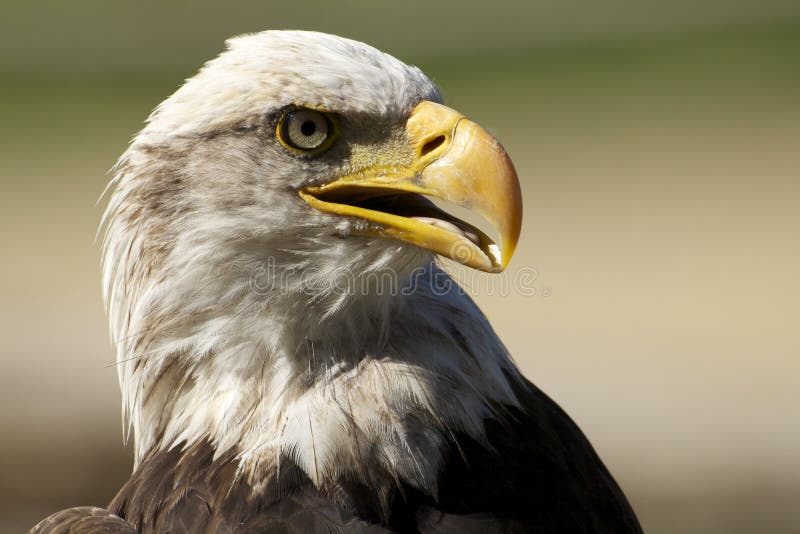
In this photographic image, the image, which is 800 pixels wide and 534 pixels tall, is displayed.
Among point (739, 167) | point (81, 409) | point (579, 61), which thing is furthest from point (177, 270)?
point (579, 61)

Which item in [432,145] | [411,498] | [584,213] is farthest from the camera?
[584,213]

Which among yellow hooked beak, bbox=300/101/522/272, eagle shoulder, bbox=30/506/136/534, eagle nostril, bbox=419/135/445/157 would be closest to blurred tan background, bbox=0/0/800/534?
eagle shoulder, bbox=30/506/136/534

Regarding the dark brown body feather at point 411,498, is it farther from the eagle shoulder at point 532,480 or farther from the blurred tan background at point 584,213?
the blurred tan background at point 584,213

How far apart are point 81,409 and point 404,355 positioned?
5.14 meters

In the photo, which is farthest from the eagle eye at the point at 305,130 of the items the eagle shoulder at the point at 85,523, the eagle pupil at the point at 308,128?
the eagle shoulder at the point at 85,523

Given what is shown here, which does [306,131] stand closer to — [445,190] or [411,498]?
[445,190]

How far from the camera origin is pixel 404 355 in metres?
2.91

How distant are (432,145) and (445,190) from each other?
151 mm

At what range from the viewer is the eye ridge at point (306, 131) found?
9.26ft

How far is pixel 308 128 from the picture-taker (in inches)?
112

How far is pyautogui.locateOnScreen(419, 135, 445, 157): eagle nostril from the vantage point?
2.83 meters

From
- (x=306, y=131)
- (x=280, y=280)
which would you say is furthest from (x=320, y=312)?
(x=306, y=131)

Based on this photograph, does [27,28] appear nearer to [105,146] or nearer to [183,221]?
[105,146]

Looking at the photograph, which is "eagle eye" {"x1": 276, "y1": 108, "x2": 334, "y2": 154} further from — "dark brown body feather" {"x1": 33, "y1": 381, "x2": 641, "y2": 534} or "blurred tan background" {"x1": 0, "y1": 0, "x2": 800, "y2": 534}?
"blurred tan background" {"x1": 0, "y1": 0, "x2": 800, "y2": 534}
